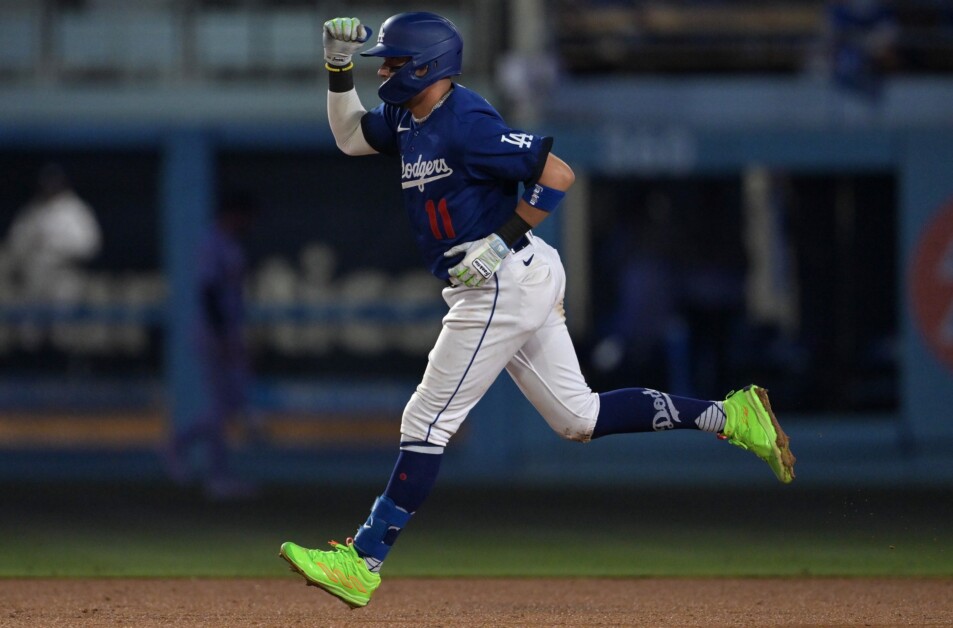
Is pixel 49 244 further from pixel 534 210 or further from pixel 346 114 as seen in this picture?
pixel 534 210

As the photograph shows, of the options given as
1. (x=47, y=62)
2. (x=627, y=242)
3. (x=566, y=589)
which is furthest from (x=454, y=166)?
(x=47, y=62)

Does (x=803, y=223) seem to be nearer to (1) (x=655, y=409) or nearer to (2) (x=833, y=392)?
(2) (x=833, y=392)

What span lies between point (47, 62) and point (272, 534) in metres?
5.81

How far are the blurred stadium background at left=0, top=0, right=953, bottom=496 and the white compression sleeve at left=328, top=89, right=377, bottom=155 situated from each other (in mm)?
5823

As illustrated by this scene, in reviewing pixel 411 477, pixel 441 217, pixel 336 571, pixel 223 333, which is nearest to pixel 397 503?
pixel 411 477

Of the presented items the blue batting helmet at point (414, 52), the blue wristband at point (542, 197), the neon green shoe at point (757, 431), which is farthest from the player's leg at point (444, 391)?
the neon green shoe at point (757, 431)

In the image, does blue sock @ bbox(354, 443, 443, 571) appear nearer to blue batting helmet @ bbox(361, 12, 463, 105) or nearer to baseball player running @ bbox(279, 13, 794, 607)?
baseball player running @ bbox(279, 13, 794, 607)

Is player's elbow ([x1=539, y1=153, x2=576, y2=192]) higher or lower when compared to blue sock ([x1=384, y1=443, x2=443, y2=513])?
higher

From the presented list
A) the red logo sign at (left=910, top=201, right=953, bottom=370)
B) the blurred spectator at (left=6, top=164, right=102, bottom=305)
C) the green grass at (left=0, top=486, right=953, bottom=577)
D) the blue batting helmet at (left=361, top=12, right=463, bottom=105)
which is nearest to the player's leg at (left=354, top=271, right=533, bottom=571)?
the blue batting helmet at (left=361, top=12, right=463, bottom=105)

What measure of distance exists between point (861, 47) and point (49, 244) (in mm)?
6203

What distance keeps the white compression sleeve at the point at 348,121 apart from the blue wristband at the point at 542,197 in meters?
0.70

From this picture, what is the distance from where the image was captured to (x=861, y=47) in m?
12.5

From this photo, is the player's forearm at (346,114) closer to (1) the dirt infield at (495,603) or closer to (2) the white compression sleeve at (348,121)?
(2) the white compression sleeve at (348,121)

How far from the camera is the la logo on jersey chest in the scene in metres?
5.73
